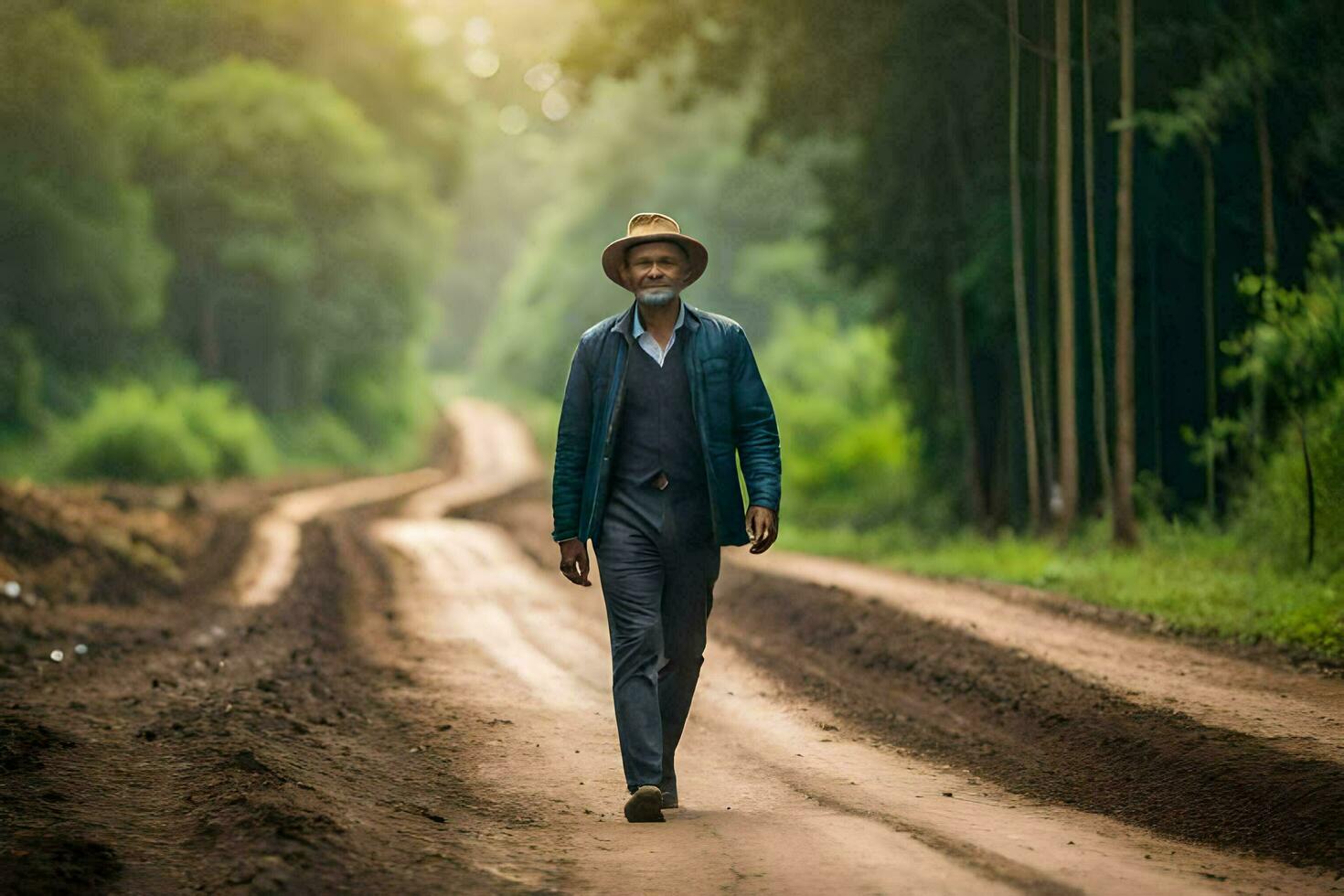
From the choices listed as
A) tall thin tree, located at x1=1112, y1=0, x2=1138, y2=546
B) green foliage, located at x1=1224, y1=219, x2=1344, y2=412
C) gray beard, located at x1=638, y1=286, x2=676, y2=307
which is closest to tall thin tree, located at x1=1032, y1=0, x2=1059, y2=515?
tall thin tree, located at x1=1112, y1=0, x2=1138, y2=546

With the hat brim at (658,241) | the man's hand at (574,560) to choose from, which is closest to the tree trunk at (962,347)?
the hat brim at (658,241)

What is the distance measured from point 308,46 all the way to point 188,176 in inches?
485

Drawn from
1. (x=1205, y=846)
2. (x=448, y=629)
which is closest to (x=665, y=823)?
(x=1205, y=846)

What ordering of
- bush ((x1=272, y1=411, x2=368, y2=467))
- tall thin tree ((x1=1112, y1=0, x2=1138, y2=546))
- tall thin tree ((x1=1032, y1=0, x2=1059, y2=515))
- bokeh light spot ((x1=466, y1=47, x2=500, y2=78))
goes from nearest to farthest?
tall thin tree ((x1=1112, y1=0, x2=1138, y2=546)), tall thin tree ((x1=1032, y1=0, x2=1059, y2=515)), bush ((x1=272, y1=411, x2=368, y2=467)), bokeh light spot ((x1=466, y1=47, x2=500, y2=78))

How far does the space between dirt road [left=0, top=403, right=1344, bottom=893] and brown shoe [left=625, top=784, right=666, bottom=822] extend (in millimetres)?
72

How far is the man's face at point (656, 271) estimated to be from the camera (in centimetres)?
600

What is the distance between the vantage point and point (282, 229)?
41.6 meters

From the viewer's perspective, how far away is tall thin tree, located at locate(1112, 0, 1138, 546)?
15.1 meters

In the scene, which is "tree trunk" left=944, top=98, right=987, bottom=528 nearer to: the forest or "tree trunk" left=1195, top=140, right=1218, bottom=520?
the forest

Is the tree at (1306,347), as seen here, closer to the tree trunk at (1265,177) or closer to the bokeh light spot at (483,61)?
the tree trunk at (1265,177)

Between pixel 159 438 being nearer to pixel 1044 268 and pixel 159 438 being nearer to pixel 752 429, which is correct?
pixel 1044 268

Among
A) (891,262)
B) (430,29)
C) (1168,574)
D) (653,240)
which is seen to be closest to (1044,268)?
(891,262)

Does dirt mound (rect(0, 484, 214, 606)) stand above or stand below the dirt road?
above

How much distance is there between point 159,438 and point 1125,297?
82.5ft
